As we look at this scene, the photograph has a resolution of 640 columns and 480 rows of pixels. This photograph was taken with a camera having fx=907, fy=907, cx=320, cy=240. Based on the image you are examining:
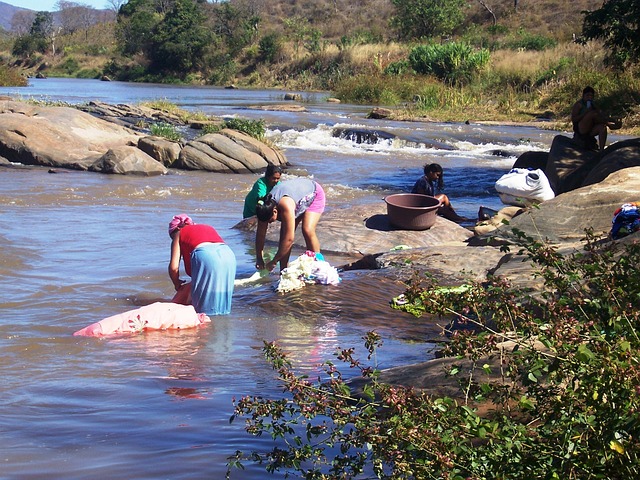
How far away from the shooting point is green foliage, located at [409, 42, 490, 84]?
1467 inches

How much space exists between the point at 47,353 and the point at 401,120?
2567 cm

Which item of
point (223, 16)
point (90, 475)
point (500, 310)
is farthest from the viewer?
point (223, 16)

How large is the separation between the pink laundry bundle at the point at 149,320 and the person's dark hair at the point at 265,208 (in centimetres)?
190

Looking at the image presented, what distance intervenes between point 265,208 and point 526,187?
3673 mm

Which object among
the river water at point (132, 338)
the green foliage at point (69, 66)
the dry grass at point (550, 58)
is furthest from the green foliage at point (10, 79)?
the river water at point (132, 338)

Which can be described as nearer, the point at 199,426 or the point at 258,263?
the point at 199,426

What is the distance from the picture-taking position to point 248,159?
19.7 meters

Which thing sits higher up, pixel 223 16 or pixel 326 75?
pixel 223 16

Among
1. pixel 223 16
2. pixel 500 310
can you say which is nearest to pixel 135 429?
pixel 500 310

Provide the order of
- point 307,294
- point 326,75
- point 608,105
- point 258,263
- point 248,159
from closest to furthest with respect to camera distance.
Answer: point 307,294 < point 258,263 < point 248,159 < point 608,105 < point 326,75

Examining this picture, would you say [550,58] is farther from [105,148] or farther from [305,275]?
[305,275]

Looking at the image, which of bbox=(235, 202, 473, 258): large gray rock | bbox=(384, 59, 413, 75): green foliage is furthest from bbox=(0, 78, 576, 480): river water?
bbox=(384, 59, 413, 75): green foliage

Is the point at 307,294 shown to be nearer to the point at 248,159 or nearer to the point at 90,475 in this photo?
the point at 90,475

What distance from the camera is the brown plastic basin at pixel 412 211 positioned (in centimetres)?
1038
